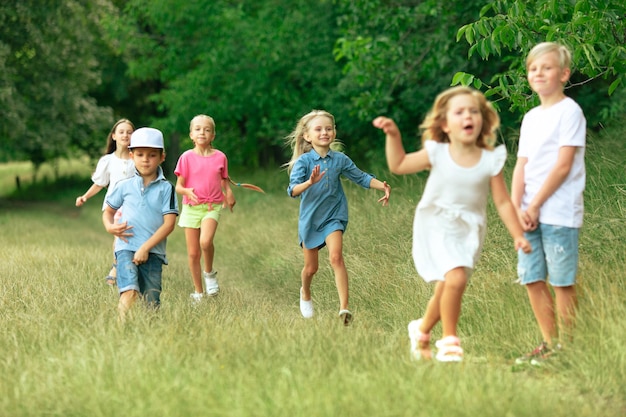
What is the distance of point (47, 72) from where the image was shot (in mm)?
25812

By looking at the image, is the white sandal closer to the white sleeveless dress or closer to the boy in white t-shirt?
the white sleeveless dress

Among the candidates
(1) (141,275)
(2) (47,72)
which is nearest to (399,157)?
(1) (141,275)

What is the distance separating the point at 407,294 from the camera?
745 centimetres

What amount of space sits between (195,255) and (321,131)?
2.30 meters

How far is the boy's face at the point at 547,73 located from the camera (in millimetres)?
5414

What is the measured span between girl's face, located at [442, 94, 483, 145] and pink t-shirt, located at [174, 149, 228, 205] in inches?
173

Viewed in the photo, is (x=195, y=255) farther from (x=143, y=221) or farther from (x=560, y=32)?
(x=560, y=32)

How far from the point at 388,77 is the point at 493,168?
10433 millimetres

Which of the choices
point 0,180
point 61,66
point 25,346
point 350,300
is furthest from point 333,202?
point 0,180

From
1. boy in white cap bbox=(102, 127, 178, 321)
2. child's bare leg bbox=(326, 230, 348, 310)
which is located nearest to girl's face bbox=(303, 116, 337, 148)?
child's bare leg bbox=(326, 230, 348, 310)

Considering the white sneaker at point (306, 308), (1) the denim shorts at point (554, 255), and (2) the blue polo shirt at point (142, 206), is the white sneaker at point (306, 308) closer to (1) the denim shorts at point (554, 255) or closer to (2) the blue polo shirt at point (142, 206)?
(2) the blue polo shirt at point (142, 206)

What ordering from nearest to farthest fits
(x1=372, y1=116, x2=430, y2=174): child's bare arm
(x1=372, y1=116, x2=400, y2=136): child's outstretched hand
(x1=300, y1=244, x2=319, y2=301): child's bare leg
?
(x1=372, y1=116, x2=400, y2=136): child's outstretched hand < (x1=372, y1=116, x2=430, y2=174): child's bare arm < (x1=300, y1=244, x2=319, y2=301): child's bare leg

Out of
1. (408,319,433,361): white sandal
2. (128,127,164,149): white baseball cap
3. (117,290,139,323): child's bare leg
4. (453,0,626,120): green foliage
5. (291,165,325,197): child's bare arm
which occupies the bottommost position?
(117,290,139,323): child's bare leg

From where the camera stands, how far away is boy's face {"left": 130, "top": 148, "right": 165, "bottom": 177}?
269 inches
